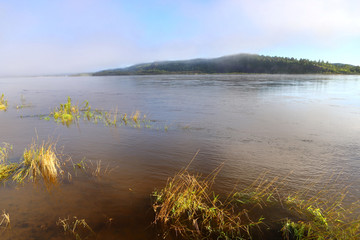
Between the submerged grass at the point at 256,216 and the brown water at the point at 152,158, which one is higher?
the brown water at the point at 152,158

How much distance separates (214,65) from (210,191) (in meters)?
194

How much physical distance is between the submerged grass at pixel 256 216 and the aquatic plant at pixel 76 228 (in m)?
1.47

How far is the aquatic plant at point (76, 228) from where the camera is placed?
4.48m

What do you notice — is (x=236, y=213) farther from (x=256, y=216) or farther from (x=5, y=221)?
(x=5, y=221)

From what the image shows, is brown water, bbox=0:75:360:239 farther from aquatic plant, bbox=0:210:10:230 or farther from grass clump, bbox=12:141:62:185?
grass clump, bbox=12:141:62:185

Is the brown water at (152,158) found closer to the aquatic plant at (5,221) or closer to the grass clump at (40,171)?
the aquatic plant at (5,221)

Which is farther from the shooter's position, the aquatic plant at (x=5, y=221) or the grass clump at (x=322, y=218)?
the aquatic plant at (x=5, y=221)

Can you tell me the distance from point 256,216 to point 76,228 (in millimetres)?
4152

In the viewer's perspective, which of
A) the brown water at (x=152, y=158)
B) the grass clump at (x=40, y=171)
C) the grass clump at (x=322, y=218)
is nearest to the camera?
the grass clump at (x=322, y=218)

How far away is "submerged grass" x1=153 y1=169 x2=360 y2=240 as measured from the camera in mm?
4609

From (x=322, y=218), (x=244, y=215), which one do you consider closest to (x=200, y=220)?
(x=244, y=215)

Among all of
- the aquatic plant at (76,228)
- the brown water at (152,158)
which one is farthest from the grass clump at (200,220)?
the aquatic plant at (76,228)

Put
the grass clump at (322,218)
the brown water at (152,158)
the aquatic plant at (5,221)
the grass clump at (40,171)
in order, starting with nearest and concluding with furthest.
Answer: the grass clump at (322,218) → the aquatic plant at (5,221) → the brown water at (152,158) → the grass clump at (40,171)

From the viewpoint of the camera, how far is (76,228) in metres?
4.66
